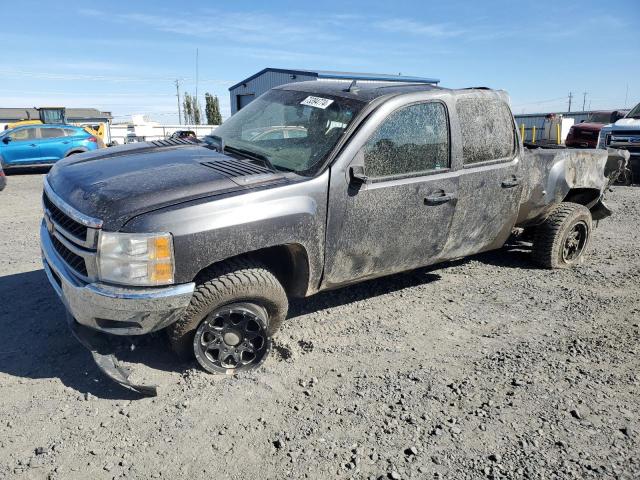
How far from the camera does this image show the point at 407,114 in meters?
3.75

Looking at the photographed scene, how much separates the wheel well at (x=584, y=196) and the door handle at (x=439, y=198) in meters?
2.39

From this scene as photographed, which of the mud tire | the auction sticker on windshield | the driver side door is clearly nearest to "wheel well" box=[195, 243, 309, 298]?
the mud tire

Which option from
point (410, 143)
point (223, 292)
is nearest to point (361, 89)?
point (410, 143)

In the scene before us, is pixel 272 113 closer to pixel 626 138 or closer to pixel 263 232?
pixel 263 232

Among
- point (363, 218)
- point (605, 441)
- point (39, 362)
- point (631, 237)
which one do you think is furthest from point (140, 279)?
point (631, 237)

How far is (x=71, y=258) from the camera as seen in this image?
2990mm

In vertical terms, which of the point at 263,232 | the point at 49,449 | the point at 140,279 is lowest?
the point at 49,449

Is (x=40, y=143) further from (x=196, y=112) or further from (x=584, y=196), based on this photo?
(x=196, y=112)

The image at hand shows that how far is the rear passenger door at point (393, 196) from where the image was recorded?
11.2 feet

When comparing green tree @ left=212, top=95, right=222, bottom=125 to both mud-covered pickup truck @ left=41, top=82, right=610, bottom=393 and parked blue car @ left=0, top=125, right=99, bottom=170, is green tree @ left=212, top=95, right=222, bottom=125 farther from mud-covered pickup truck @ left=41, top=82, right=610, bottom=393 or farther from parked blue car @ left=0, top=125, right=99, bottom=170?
mud-covered pickup truck @ left=41, top=82, right=610, bottom=393

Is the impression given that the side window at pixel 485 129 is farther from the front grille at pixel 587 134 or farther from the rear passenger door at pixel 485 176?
the front grille at pixel 587 134

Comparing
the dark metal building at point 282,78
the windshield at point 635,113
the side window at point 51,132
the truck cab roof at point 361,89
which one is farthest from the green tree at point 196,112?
the truck cab roof at point 361,89

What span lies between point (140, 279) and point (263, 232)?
0.76m

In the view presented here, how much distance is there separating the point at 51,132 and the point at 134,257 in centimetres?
1567
